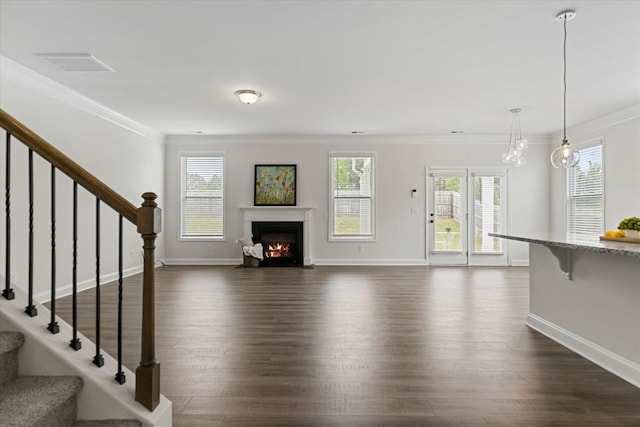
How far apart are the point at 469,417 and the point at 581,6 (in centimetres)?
320

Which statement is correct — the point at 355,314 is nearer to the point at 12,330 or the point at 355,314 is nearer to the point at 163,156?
the point at 12,330

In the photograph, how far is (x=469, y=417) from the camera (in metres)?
2.08

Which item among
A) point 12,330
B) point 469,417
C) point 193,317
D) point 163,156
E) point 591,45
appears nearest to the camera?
point 12,330

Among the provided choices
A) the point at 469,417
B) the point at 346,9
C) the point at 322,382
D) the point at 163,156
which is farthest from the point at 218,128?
the point at 469,417

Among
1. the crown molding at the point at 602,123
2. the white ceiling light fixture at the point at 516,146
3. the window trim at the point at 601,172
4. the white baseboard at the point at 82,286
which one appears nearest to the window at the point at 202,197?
the white baseboard at the point at 82,286

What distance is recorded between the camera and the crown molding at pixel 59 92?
4.05 m

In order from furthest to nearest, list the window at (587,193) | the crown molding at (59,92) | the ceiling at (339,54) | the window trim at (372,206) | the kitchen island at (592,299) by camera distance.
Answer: the window trim at (372,206) → the window at (587,193) → the crown molding at (59,92) → the ceiling at (339,54) → the kitchen island at (592,299)

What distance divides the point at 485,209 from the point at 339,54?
5527mm

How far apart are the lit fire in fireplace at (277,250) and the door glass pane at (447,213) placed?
3.26 m

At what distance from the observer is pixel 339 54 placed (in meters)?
3.87

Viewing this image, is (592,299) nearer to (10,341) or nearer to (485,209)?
(10,341)

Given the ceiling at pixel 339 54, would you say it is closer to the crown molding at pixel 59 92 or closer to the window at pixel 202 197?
the crown molding at pixel 59 92

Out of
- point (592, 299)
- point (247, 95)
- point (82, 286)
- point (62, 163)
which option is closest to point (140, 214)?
point (62, 163)

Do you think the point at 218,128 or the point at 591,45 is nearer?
the point at 591,45
